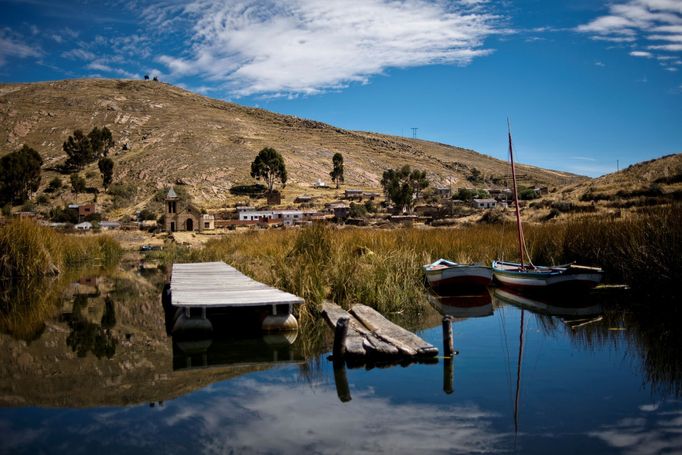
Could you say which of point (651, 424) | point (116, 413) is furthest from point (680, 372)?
point (116, 413)

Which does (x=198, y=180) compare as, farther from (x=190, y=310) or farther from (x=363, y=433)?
(x=363, y=433)

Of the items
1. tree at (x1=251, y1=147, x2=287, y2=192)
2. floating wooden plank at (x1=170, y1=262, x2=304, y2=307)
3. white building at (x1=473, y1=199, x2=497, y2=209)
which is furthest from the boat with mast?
tree at (x1=251, y1=147, x2=287, y2=192)

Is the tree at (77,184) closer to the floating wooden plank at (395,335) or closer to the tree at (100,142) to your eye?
the tree at (100,142)

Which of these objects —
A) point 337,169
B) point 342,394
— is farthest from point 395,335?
point 337,169

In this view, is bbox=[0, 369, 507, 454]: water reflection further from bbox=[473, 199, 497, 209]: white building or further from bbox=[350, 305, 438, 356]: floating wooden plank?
bbox=[473, 199, 497, 209]: white building

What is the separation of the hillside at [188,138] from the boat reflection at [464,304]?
7302 cm

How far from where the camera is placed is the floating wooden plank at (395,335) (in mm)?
10258

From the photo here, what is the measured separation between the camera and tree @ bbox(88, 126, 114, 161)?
103688 millimetres

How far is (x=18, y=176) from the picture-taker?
8269 cm

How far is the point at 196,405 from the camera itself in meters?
8.27

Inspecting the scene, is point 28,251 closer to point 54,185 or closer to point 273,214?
point 273,214

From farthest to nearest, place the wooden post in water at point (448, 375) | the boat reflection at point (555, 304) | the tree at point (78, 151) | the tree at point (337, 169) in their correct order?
the tree at point (337, 169)
the tree at point (78, 151)
the boat reflection at point (555, 304)
the wooden post in water at point (448, 375)

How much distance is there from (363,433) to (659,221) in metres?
13.5

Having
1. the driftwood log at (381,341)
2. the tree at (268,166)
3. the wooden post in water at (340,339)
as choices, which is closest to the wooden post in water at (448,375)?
the driftwood log at (381,341)
